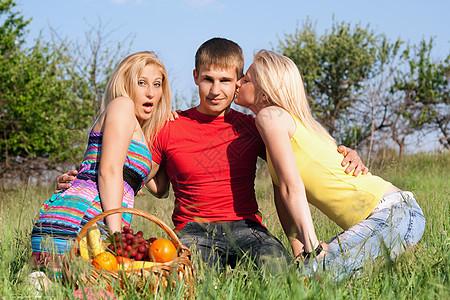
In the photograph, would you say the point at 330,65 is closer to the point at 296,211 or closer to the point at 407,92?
the point at 407,92

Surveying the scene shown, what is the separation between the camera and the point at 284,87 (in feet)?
11.8

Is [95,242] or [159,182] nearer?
[95,242]

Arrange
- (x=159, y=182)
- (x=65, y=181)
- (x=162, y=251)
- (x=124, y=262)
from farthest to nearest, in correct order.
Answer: (x=159, y=182) → (x=65, y=181) → (x=162, y=251) → (x=124, y=262)

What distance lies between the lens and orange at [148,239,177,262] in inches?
108

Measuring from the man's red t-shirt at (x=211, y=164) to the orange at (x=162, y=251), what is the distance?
1.02m

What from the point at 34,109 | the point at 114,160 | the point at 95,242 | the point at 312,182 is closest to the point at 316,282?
the point at 312,182

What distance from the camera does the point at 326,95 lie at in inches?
715

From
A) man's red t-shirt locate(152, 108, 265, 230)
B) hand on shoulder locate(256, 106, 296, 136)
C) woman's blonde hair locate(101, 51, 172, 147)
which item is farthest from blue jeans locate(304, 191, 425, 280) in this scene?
woman's blonde hair locate(101, 51, 172, 147)

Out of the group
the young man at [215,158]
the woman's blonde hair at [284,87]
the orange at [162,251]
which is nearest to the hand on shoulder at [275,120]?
the woman's blonde hair at [284,87]

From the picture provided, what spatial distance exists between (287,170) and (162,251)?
3.25ft

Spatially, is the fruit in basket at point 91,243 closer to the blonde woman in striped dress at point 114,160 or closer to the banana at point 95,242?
the banana at point 95,242

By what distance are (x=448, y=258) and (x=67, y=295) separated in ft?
6.62

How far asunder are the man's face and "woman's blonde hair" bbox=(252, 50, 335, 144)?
330 millimetres

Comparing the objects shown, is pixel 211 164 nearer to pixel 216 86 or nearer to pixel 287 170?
pixel 216 86
